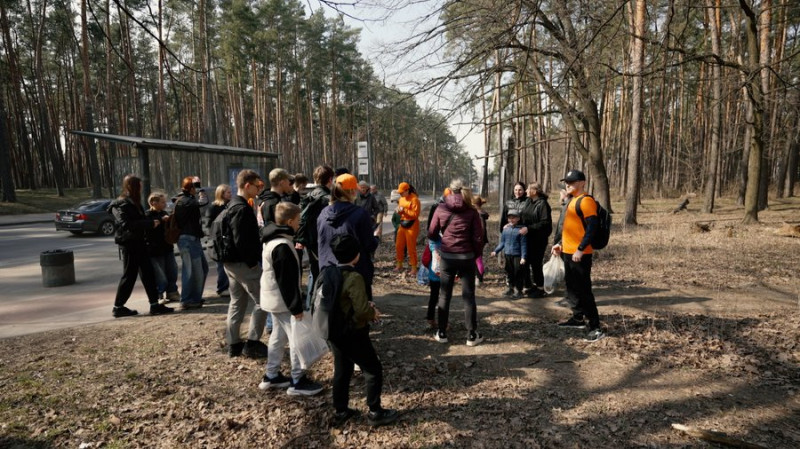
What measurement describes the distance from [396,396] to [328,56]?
40.5 metres

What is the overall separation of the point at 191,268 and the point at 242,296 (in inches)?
87.6

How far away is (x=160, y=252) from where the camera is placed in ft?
21.0

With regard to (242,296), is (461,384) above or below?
below

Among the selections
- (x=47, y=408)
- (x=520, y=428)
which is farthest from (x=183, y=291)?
(x=520, y=428)

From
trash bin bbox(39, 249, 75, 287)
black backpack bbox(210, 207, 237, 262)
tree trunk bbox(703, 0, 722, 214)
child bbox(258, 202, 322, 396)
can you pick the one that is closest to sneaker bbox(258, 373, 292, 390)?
child bbox(258, 202, 322, 396)

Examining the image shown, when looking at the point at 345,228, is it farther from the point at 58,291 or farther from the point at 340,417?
the point at 58,291

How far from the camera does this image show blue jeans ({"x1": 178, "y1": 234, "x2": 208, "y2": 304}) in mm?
6332

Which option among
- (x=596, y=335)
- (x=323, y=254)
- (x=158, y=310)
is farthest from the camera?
(x=158, y=310)

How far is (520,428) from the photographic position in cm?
341

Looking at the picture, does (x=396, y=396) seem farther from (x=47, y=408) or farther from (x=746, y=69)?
(x=746, y=69)

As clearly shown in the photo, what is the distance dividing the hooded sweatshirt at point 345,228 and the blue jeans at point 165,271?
351 cm

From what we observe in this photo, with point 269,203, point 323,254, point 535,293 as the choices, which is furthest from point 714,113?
point 323,254

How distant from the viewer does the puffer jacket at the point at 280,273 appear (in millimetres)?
3609

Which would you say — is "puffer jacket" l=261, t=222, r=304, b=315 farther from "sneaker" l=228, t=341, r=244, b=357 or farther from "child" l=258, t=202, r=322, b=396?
"sneaker" l=228, t=341, r=244, b=357
